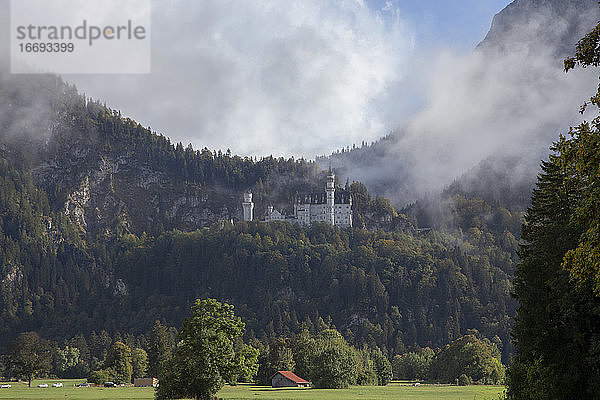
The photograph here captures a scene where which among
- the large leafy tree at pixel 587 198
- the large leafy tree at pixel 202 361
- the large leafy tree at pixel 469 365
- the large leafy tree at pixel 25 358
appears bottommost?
the large leafy tree at pixel 469 365

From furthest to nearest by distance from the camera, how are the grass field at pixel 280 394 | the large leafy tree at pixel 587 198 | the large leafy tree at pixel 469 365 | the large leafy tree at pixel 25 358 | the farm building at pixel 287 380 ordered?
the large leafy tree at pixel 469 365 → the large leafy tree at pixel 25 358 → the farm building at pixel 287 380 → the grass field at pixel 280 394 → the large leafy tree at pixel 587 198

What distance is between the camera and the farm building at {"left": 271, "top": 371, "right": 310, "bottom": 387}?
5498 inches

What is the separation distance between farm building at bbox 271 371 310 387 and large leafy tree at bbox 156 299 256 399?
64.5 m

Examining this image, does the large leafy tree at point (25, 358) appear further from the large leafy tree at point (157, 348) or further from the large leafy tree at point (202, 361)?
the large leafy tree at point (202, 361)

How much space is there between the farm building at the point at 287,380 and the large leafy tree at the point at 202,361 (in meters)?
64.5

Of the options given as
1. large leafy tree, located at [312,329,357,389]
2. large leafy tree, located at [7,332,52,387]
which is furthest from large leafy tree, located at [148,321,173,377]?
large leafy tree, located at [312,329,357,389]

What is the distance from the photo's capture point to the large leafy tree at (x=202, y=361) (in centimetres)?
7475

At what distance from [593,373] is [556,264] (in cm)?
811

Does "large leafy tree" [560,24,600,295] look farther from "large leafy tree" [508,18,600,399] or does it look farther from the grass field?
the grass field

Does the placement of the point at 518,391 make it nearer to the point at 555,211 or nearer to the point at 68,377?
the point at 555,211

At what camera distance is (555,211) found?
202 feet

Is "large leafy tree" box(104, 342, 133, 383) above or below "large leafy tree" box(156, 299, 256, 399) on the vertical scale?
below

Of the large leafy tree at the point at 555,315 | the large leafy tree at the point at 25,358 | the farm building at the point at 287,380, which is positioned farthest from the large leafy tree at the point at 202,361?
the large leafy tree at the point at 25,358

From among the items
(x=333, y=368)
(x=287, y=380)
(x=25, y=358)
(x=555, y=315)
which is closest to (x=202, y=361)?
(x=555, y=315)
